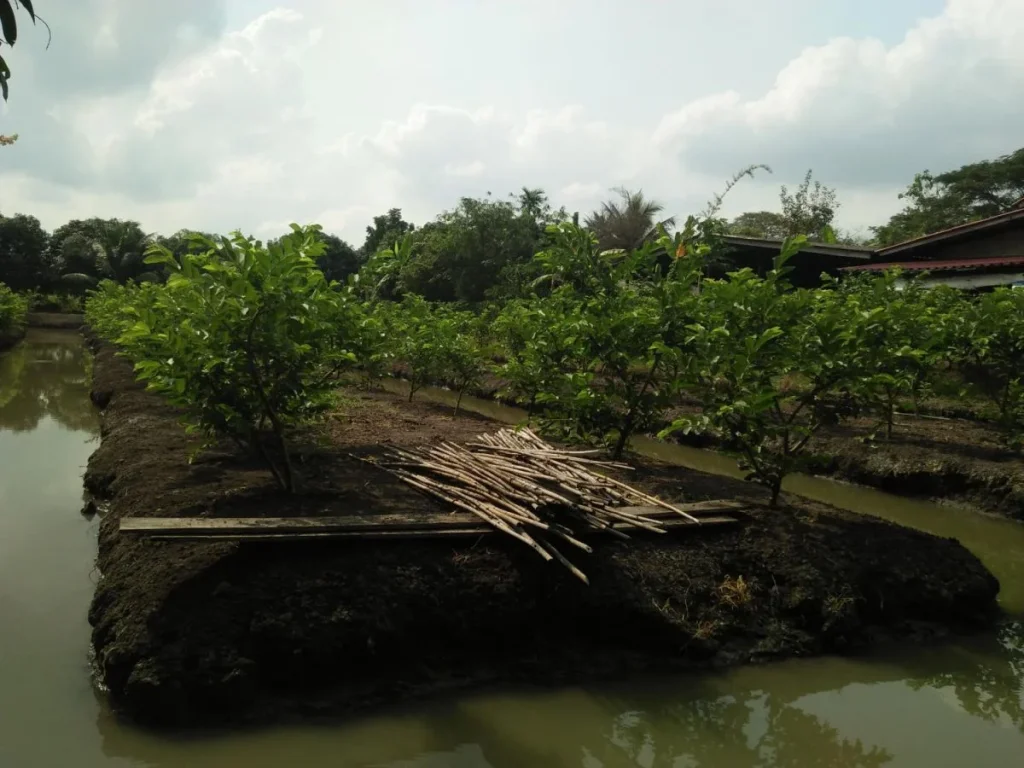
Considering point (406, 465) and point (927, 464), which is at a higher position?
point (406, 465)

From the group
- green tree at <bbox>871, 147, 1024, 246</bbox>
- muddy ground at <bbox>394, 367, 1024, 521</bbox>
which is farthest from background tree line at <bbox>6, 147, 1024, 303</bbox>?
muddy ground at <bbox>394, 367, 1024, 521</bbox>

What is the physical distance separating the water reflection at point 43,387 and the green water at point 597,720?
30.0 ft

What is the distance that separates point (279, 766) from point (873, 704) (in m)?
3.70

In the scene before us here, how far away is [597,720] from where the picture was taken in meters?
4.48

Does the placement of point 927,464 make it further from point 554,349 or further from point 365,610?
point 365,610

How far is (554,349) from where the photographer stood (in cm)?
855

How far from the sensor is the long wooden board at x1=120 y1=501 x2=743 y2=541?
15.6 feet

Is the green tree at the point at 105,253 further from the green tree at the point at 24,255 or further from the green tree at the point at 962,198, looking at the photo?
the green tree at the point at 962,198

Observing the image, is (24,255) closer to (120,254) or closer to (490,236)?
(120,254)

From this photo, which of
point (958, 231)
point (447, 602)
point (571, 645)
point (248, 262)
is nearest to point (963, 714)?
point (571, 645)

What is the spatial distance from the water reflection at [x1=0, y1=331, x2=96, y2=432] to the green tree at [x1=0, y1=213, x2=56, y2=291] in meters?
15.6

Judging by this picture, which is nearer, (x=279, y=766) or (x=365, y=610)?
(x=279, y=766)

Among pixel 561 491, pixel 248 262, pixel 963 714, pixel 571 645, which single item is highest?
pixel 248 262

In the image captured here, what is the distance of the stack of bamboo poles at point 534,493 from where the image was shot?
17.6 ft
